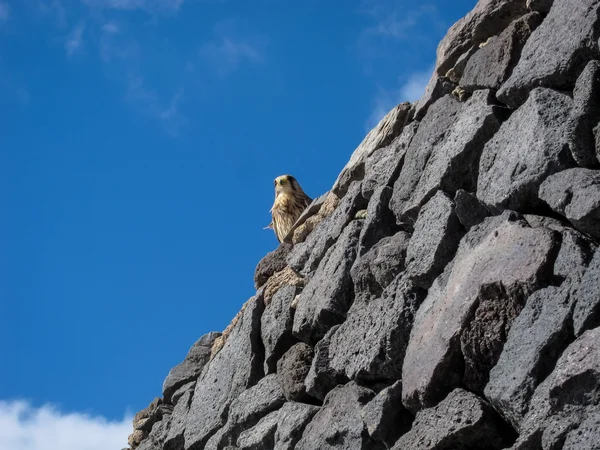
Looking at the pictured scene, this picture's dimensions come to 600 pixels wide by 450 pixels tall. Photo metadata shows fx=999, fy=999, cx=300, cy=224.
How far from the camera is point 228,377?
5402 mm

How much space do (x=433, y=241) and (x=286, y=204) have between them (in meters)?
2.67

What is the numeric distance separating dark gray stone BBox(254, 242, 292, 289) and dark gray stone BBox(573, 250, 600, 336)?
280 cm

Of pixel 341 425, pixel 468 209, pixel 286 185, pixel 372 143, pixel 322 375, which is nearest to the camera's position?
pixel 468 209

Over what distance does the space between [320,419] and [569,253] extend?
1475 millimetres

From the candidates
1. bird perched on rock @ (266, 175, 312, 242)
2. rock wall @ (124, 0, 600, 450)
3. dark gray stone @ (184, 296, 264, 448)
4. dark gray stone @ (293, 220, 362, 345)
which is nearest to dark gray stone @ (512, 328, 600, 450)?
rock wall @ (124, 0, 600, 450)

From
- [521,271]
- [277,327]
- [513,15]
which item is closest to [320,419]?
[277,327]

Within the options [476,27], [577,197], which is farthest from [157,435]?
[577,197]

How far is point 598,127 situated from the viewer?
3344 mm

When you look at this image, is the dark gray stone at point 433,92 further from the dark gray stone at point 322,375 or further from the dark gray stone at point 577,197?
the dark gray stone at point 577,197

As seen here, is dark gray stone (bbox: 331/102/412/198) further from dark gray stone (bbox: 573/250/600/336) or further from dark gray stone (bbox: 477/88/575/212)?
dark gray stone (bbox: 573/250/600/336)

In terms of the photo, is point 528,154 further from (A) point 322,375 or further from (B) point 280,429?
(B) point 280,429

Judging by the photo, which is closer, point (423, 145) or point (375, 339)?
point (375, 339)

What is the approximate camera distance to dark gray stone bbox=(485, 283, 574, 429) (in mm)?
2996

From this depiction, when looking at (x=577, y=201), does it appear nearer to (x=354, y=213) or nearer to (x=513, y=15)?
(x=513, y=15)
